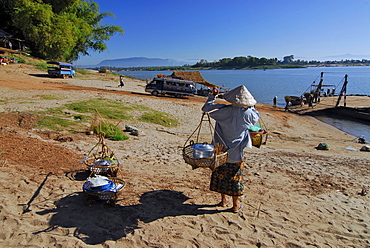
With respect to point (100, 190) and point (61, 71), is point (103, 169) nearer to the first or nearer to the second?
point (100, 190)

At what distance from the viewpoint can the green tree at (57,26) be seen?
105ft

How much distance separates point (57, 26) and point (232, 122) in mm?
35340

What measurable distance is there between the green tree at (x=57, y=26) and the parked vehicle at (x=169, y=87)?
663 inches

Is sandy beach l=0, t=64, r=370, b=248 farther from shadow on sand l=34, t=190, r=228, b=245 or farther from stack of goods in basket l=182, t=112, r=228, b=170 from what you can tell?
stack of goods in basket l=182, t=112, r=228, b=170

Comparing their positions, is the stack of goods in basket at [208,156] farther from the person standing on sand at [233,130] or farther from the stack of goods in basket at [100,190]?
the stack of goods in basket at [100,190]

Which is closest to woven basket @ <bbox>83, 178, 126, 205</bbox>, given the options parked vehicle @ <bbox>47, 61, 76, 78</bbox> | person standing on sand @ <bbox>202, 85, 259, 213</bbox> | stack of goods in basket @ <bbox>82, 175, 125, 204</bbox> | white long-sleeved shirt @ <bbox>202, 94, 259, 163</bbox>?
stack of goods in basket @ <bbox>82, 175, 125, 204</bbox>

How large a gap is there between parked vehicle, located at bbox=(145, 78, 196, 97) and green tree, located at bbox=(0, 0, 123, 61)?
55.2 feet

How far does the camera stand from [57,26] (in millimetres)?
33062

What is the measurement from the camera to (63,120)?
971 centimetres

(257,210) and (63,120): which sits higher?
(63,120)

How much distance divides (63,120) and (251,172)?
6.89 metres

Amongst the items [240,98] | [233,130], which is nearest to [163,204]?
[233,130]

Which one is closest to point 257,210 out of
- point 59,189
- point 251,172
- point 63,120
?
point 251,172

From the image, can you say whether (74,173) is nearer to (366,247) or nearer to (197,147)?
(197,147)
